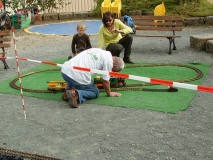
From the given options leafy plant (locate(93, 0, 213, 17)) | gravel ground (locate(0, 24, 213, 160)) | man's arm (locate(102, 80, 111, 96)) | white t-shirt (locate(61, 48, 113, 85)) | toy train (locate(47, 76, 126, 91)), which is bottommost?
gravel ground (locate(0, 24, 213, 160))

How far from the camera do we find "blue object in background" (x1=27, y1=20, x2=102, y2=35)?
1295 cm

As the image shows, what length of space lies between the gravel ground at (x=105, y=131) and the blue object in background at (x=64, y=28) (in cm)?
734

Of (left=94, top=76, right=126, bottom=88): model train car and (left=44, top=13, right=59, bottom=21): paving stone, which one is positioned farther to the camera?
(left=44, top=13, right=59, bottom=21): paving stone

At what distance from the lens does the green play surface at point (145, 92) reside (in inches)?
203

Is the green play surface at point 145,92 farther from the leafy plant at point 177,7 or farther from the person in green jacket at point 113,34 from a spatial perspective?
the leafy plant at point 177,7

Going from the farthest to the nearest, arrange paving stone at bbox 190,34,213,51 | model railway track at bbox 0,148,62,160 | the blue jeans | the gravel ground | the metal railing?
the metal railing, paving stone at bbox 190,34,213,51, the blue jeans, the gravel ground, model railway track at bbox 0,148,62,160

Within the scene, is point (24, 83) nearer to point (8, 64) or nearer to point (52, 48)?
point (8, 64)

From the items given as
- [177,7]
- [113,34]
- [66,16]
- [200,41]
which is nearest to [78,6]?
[66,16]

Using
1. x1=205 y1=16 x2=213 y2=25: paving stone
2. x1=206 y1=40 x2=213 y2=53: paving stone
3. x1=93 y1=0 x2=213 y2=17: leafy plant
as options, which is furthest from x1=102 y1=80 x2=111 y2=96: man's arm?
x1=93 y1=0 x2=213 y2=17: leafy plant

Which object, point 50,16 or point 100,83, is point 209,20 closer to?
point 50,16

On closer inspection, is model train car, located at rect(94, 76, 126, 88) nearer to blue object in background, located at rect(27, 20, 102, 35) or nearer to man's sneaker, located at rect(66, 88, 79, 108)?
man's sneaker, located at rect(66, 88, 79, 108)

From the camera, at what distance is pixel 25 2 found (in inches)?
598

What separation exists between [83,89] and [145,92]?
1.04m

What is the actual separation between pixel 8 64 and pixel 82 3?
10760 millimetres
